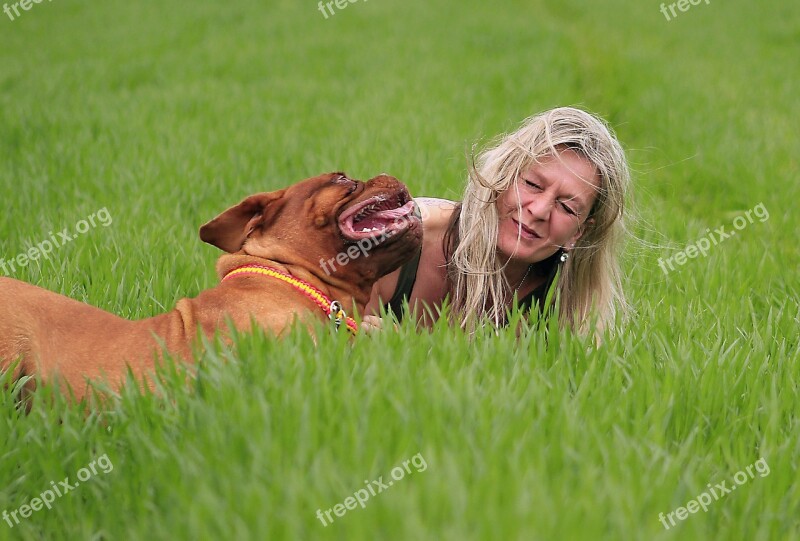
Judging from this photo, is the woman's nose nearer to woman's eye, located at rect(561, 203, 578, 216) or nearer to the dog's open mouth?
woman's eye, located at rect(561, 203, 578, 216)

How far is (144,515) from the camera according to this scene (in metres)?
1.84

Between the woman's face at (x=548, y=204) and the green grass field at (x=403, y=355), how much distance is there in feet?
1.44

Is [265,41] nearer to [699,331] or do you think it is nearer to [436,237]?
[436,237]

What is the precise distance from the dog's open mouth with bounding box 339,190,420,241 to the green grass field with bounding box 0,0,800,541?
0.54 m

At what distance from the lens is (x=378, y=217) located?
320cm

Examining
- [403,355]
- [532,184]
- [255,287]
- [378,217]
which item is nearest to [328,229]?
[378,217]

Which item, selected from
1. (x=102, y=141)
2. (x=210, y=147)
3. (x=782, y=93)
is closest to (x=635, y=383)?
(x=210, y=147)

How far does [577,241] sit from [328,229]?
1.27 metres

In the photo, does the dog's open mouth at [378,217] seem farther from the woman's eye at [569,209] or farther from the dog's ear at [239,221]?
the woman's eye at [569,209]

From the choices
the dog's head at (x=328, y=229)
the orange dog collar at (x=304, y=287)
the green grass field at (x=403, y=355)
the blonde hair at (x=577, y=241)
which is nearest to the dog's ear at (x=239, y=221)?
the dog's head at (x=328, y=229)

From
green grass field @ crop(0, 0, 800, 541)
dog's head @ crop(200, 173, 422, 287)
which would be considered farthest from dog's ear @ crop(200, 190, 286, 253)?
green grass field @ crop(0, 0, 800, 541)

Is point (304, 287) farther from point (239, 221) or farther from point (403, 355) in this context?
point (403, 355)

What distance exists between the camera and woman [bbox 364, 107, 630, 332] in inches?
136

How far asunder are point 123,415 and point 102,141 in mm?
4829
